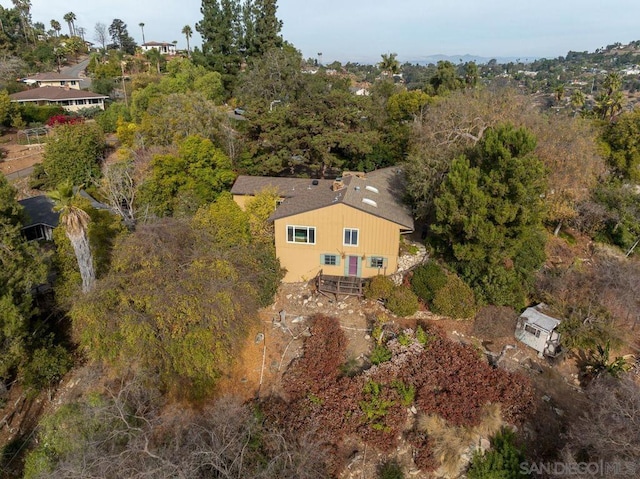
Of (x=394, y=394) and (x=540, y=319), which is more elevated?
(x=540, y=319)

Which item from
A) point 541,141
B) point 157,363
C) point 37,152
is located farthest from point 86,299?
point 37,152

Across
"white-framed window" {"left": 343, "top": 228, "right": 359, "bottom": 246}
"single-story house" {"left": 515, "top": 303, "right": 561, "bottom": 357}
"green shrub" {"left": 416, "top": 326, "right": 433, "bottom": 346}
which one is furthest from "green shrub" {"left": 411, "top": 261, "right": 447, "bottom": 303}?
"single-story house" {"left": 515, "top": 303, "right": 561, "bottom": 357}

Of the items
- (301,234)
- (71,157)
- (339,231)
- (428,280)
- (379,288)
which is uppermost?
(71,157)

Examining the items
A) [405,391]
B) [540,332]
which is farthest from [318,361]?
[540,332]

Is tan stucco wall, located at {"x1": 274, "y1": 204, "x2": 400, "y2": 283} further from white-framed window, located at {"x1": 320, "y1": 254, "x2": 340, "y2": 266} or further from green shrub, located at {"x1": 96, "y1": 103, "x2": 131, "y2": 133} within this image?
green shrub, located at {"x1": 96, "y1": 103, "x2": 131, "y2": 133}

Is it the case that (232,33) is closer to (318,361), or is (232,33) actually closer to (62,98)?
(62,98)

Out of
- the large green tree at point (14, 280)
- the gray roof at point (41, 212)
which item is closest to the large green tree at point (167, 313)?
the large green tree at point (14, 280)

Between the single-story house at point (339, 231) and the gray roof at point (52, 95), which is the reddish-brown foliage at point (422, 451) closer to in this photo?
the single-story house at point (339, 231)
